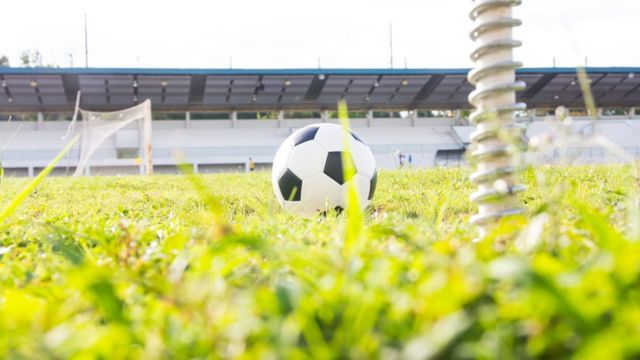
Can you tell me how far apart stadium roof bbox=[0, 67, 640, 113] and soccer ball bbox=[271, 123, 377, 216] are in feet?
97.1

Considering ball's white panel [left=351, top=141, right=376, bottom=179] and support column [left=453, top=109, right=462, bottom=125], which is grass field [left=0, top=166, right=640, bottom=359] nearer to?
ball's white panel [left=351, top=141, right=376, bottom=179]

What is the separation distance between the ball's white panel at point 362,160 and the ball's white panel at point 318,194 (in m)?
0.22

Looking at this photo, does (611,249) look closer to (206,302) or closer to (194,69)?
(206,302)

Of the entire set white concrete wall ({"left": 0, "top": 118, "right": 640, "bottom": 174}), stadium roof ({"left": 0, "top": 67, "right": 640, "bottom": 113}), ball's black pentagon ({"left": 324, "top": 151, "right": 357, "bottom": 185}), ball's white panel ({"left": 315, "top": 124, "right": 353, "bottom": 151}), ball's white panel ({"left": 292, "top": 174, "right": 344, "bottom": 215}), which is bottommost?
ball's white panel ({"left": 292, "top": 174, "right": 344, "bottom": 215})

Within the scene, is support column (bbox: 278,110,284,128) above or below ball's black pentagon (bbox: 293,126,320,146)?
above

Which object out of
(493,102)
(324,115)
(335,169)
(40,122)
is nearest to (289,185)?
(335,169)

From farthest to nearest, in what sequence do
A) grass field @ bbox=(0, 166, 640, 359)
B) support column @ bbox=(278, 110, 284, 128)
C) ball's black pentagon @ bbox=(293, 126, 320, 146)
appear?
support column @ bbox=(278, 110, 284, 128) → ball's black pentagon @ bbox=(293, 126, 320, 146) → grass field @ bbox=(0, 166, 640, 359)

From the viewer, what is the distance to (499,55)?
4.70 ft

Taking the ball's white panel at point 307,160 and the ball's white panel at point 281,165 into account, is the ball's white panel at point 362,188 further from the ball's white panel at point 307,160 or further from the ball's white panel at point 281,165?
the ball's white panel at point 281,165

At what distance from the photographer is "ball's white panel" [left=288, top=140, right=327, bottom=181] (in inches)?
159

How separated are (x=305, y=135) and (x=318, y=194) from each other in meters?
0.57

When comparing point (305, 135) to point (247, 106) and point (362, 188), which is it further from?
point (247, 106)

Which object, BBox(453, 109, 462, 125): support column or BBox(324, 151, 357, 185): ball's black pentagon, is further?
BBox(453, 109, 462, 125): support column

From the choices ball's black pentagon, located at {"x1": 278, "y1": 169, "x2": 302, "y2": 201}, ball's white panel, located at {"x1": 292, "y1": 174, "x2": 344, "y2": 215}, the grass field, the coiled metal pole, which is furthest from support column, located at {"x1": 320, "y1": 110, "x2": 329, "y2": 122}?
the grass field
